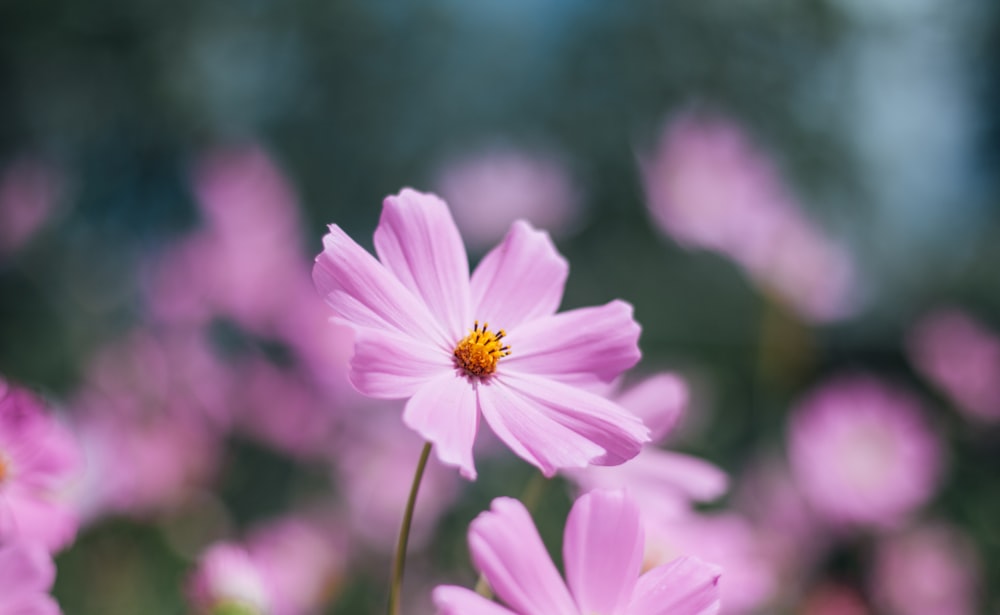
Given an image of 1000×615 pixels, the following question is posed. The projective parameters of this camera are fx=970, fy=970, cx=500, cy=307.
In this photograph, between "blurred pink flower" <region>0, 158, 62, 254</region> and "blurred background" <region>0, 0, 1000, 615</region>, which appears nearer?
"blurred background" <region>0, 0, 1000, 615</region>

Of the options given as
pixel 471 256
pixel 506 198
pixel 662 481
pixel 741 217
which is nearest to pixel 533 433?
pixel 662 481

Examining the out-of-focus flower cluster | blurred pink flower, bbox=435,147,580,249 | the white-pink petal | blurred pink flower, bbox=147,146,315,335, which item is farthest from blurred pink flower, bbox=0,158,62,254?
the white-pink petal

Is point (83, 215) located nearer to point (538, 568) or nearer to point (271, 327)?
point (271, 327)

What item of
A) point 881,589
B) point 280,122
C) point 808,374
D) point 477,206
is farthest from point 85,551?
point 280,122

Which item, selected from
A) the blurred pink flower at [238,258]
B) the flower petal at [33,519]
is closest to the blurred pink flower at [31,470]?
the flower petal at [33,519]

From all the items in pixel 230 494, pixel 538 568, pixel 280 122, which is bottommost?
pixel 538 568

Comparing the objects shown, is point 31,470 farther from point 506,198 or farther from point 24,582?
point 506,198

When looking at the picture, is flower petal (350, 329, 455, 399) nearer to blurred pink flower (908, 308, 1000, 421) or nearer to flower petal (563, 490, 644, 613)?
flower petal (563, 490, 644, 613)
